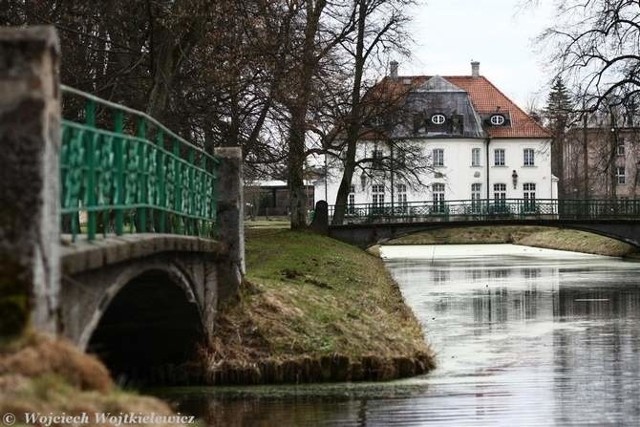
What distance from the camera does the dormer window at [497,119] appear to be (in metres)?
84.5

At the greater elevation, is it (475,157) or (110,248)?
(475,157)

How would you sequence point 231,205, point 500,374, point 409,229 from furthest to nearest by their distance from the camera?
point 409,229 → point 500,374 → point 231,205

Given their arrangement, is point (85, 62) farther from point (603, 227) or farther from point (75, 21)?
point (603, 227)

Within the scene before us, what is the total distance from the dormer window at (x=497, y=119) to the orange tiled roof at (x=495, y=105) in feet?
1.26

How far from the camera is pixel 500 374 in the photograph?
1745 centimetres

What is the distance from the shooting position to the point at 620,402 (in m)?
14.7

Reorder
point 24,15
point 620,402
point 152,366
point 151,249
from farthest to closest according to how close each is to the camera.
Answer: point 24,15 → point 152,366 → point 620,402 → point 151,249

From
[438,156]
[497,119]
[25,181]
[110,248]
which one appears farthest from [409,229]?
[25,181]

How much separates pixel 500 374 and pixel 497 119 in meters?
68.6

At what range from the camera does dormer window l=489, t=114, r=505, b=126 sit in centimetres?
8450

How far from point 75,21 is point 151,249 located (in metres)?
13.5

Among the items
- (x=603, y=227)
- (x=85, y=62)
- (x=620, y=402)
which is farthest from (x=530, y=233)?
(x=620, y=402)

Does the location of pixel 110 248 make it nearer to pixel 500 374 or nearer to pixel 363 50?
pixel 500 374

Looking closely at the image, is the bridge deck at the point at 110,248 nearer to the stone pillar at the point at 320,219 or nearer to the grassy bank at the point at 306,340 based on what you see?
the grassy bank at the point at 306,340
